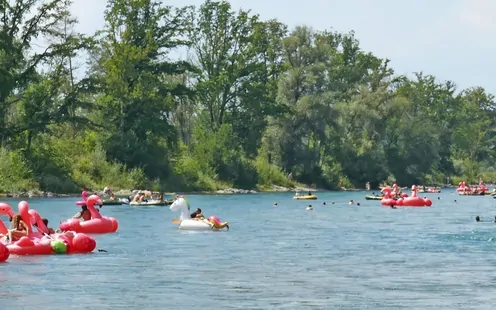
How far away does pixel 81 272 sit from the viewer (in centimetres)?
3528

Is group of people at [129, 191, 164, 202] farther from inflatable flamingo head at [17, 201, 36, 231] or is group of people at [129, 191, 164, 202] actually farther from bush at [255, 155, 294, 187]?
inflatable flamingo head at [17, 201, 36, 231]

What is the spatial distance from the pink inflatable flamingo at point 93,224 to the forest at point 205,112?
36.8 meters

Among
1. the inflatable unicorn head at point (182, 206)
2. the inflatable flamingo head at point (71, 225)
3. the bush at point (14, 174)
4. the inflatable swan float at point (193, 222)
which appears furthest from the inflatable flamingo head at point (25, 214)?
the bush at point (14, 174)

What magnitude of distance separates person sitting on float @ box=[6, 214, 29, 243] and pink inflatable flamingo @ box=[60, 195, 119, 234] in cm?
939

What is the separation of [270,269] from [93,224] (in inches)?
616

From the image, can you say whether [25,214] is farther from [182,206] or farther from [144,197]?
[144,197]

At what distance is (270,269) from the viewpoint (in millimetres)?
36781

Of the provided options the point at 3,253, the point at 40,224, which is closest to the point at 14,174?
the point at 40,224

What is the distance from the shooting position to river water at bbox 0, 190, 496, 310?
29.3 metres

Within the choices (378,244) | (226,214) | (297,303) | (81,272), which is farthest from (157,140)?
(297,303)

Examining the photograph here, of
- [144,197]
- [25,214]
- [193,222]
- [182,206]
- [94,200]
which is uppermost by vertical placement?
[144,197]

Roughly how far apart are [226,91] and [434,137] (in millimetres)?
38019

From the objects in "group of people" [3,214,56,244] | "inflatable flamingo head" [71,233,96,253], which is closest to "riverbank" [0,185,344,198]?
"inflatable flamingo head" [71,233,96,253]

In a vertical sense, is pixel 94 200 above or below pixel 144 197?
below
